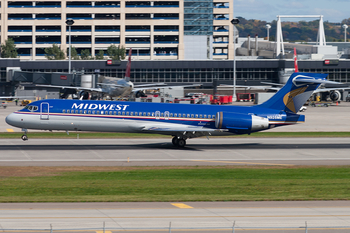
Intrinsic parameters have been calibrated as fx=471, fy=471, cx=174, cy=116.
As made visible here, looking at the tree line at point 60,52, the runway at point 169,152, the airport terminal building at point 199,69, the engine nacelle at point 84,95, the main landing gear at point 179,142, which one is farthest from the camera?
the tree line at point 60,52

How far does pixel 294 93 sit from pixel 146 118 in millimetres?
13715

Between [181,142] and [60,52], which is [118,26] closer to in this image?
[60,52]

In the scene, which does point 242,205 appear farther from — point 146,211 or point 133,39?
point 133,39

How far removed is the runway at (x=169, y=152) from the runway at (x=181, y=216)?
13.1m

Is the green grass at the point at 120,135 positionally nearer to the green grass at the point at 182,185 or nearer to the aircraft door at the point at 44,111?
the aircraft door at the point at 44,111

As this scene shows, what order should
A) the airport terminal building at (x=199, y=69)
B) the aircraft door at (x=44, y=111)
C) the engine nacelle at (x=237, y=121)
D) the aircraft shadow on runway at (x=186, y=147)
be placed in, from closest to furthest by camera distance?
the aircraft door at (x=44, y=111), the engine nacelle at (x=237, y=121), the aircraft shadow on runway at (x=186, y=147), the airport terminal building at (x=199, y=69)

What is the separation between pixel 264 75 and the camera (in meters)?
145

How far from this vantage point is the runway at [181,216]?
700 inches

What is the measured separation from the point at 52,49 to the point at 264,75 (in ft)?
234

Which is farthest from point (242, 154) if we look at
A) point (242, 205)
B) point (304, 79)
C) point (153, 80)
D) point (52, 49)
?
point (52, 49)

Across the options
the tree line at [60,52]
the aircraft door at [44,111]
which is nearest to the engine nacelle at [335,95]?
the tree line at [60,52]

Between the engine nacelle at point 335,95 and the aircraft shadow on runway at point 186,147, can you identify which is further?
the engine nacelle at point 335,95

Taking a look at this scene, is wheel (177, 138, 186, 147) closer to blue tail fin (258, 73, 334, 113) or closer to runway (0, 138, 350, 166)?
runway (0, 138, 350, 166)

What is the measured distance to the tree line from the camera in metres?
159
